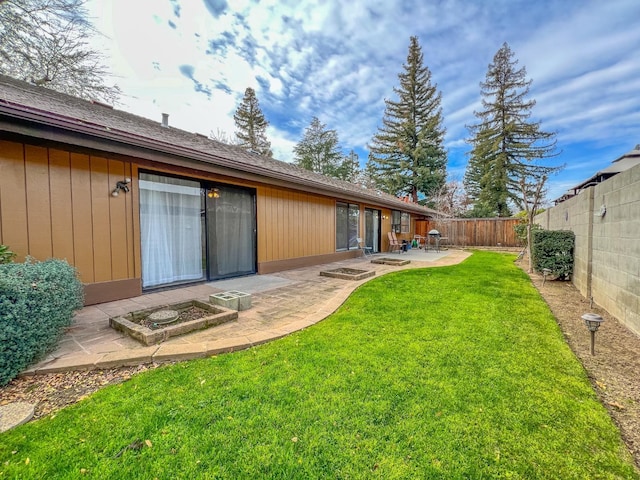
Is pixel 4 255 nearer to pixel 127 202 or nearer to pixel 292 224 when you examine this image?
pixel 127 202

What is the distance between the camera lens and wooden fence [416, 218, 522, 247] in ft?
53.7

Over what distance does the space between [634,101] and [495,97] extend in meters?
10.4

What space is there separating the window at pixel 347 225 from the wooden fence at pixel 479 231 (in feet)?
25.6

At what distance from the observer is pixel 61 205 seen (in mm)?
3912

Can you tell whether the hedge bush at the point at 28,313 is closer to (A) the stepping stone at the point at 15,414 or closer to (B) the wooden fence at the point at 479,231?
(A) the stepping stone at the point at 15,414

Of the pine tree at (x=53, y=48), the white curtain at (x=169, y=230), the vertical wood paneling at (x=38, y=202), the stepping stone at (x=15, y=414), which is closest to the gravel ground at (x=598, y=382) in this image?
the stepping stone at (x=15, y=414)

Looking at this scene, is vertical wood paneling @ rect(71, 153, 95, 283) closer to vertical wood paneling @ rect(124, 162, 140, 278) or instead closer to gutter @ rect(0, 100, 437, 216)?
vertical wood paneling @ rect(124, 162, 140, 278)

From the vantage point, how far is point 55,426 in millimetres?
1701

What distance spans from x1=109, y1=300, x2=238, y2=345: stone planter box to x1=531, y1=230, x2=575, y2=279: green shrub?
7258 millimetres

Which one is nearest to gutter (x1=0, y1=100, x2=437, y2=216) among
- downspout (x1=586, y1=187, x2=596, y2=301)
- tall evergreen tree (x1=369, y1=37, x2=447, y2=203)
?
downspout (x1=586, y1=187, x2=596, y2=301)

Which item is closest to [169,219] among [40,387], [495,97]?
[40,387]

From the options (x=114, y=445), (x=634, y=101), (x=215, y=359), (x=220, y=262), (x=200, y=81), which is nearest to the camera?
(x=114, y=445)

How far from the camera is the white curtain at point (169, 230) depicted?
193 inches

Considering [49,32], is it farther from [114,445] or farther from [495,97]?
[495,97]
